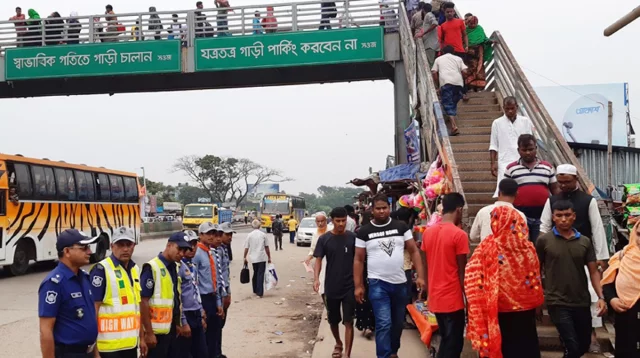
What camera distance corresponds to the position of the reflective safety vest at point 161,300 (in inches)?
177

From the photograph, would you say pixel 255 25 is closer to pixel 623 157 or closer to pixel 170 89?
pixel 170 89

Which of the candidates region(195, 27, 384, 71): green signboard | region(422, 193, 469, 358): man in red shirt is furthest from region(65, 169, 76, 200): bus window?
region(422, 193, 469, 358): man in red shirt

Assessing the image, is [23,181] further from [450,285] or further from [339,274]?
[450,285]

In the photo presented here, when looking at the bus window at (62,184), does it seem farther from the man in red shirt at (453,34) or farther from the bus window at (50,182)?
the man in red shirt at (453,34)

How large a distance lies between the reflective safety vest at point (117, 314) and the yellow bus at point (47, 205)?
1211cm

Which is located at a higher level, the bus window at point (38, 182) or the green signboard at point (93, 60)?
the green signboard at point (93, 60)

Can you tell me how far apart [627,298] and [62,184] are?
15.8 m

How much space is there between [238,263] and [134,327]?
15169mm

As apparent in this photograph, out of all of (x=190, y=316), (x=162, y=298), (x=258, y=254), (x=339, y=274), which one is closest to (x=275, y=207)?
(x=258, y=254)

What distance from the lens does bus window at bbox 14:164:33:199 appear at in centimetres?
1504

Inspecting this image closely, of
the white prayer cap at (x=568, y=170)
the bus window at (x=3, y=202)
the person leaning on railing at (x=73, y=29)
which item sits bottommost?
the bus window at (x=3, y=202)

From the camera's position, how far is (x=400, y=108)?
1548cm

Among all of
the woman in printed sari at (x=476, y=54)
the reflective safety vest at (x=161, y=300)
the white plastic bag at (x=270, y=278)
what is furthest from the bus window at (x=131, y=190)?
the reflective safety vest at (x=161, y=300)

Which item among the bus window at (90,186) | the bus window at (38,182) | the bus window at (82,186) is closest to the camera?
the bus window at (38,182)
